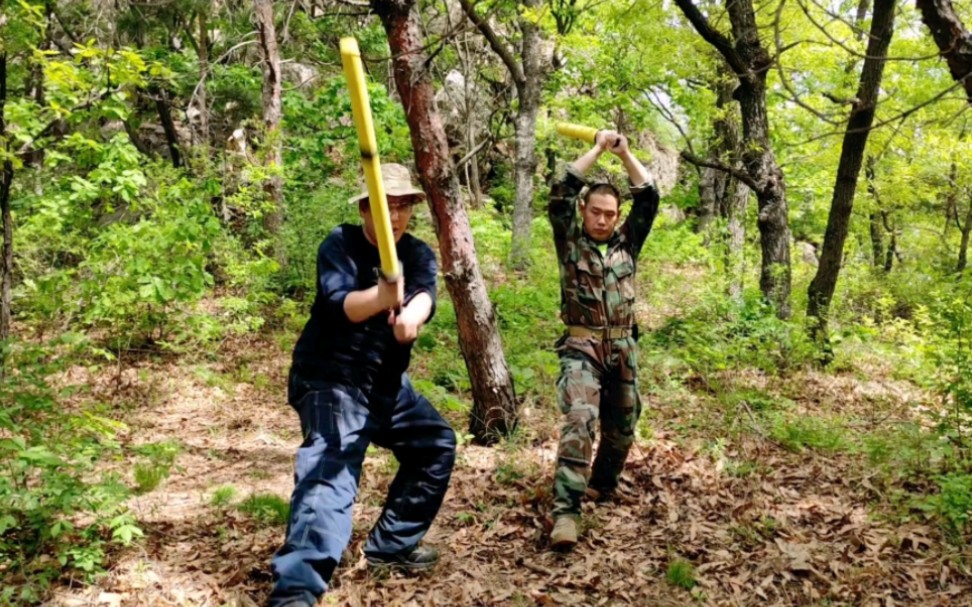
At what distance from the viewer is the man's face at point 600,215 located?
4.38m

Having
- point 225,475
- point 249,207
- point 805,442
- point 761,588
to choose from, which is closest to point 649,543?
point 761,588

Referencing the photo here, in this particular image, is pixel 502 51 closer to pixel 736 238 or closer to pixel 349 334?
pixel 736 238

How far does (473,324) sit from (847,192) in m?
5.84

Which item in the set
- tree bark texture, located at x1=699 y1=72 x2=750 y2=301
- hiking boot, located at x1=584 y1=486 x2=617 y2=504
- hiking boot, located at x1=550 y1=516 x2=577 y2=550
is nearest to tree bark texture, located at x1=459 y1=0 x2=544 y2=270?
tree bark texture, located at x1=699 y1=72 x2=750 y2=301

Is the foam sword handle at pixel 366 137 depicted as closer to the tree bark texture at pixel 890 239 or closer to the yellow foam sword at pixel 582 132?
the yellow foam sword at pixel 582 132

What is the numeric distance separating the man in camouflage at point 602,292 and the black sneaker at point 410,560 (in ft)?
4.18

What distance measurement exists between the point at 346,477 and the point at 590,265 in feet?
7.39

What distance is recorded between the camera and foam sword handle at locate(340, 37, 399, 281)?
1912mm

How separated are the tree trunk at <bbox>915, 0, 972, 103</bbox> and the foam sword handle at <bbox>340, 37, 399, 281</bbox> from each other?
14.0 feet

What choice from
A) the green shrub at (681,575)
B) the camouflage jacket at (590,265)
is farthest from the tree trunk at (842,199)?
the green shrub at (681,575)

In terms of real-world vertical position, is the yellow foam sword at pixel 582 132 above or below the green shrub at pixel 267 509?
above

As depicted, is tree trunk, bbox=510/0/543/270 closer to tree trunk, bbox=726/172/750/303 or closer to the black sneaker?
tree trunk, bbox=726/172/750/303

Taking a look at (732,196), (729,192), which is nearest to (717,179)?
(729,192)

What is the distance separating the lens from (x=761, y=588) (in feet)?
11.6
